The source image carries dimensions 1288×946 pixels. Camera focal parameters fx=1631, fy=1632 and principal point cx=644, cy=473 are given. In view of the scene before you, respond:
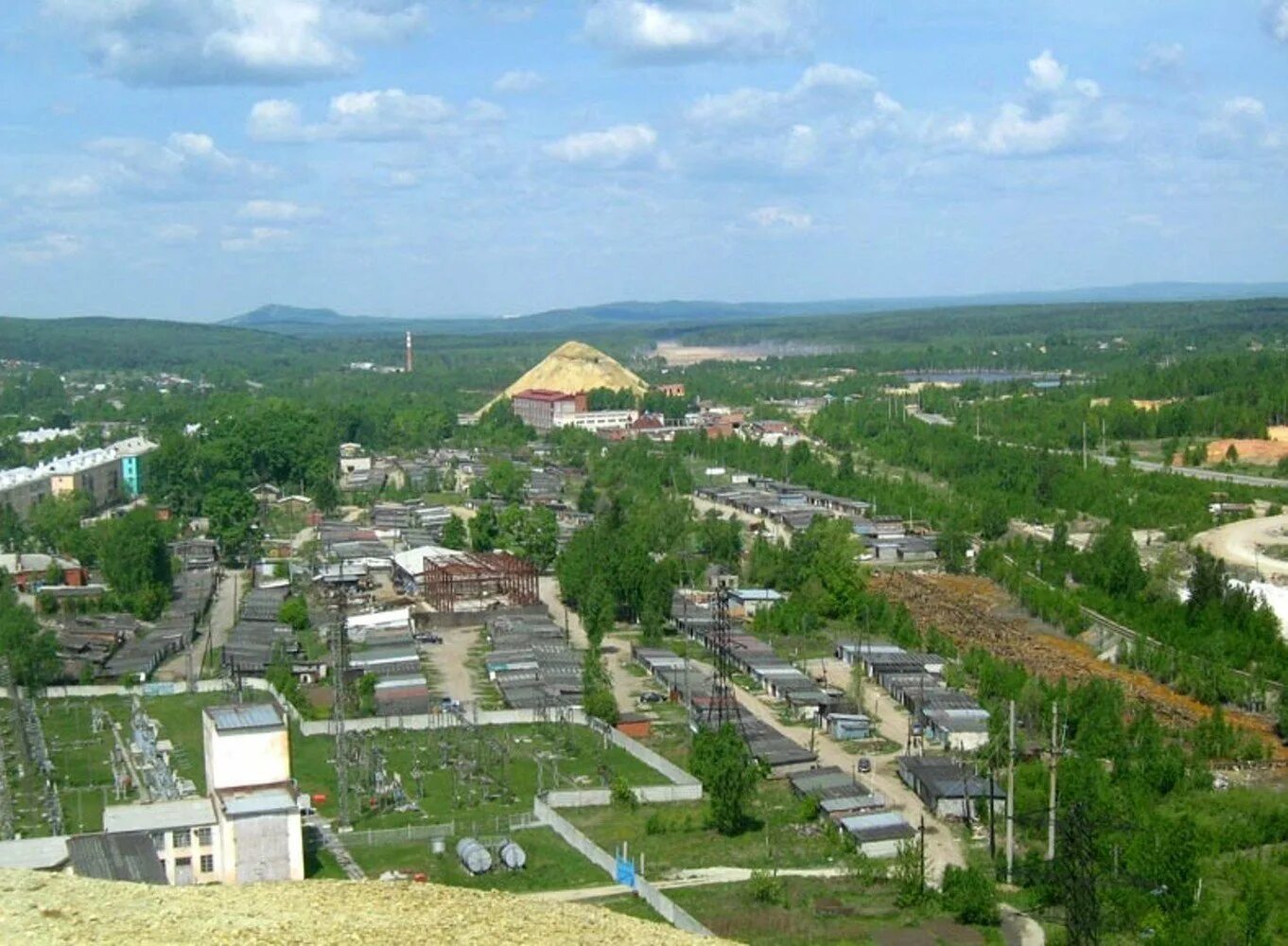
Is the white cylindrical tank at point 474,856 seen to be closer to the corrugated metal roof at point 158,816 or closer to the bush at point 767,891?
the corrugated metal roof at point 158,816

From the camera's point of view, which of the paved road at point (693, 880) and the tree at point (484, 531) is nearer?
the paved road at point (693, 880)

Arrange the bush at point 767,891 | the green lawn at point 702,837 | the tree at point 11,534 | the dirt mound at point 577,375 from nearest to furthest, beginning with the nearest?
the bush at point 767,891 < the green lawn at point 702,837 < the tree at point 11,534 < the dirt mound at point 577,375

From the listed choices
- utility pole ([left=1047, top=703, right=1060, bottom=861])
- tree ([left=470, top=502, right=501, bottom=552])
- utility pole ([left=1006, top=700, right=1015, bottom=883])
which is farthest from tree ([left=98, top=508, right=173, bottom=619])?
utility pole ([left=1047, top=703, right=1060, bottom=861])

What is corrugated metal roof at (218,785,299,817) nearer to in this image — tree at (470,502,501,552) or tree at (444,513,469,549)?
tree at (470,502,501,552)

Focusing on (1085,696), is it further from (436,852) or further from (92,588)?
(92,588)

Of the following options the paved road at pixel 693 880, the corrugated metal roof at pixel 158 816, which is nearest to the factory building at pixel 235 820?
the corrugated metal roof at pixel 158 816

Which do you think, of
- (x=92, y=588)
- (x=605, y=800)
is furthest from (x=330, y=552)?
(x=605, y=800)

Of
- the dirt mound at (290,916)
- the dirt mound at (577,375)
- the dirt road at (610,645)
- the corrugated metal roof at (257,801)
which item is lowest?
the dirt road at (610,645)

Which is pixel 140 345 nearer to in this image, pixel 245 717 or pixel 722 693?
pixel 722 693

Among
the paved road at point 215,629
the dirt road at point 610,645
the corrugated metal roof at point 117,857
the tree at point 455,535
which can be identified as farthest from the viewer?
the tree at point 455,535

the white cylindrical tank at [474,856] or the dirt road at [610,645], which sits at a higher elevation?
the white cylindrical tank at [474,856]
